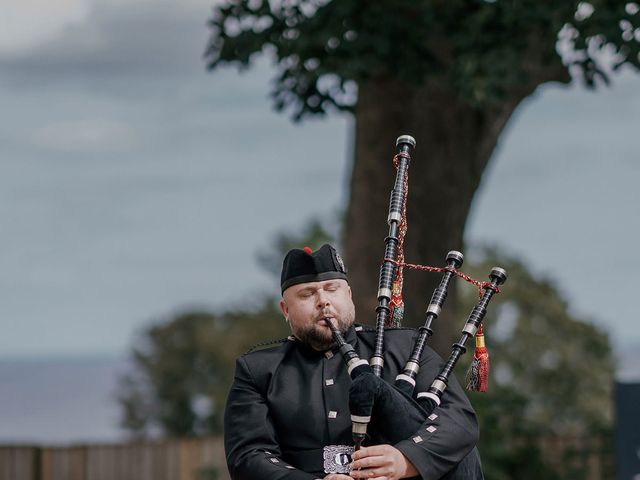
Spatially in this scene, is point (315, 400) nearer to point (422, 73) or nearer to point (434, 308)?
point (434, 308)

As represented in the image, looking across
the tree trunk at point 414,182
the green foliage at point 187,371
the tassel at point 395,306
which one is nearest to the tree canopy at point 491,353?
the green foliage at point 187,371

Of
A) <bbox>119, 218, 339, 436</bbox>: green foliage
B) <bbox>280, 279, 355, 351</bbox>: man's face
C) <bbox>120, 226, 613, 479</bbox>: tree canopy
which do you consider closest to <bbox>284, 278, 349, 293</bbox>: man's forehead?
<bbox>280, 279, 355, 351</bbox>: man's face

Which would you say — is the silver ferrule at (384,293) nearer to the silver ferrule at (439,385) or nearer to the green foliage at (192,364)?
the silver ferrule at (439,385)

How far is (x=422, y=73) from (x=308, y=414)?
602cm

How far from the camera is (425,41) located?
36.6 ft

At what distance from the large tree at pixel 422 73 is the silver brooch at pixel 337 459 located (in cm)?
557

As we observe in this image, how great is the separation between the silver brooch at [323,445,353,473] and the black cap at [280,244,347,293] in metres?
0.60

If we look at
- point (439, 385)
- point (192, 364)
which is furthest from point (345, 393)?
point (192, 364)

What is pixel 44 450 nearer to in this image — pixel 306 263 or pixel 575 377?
pixel 306 263

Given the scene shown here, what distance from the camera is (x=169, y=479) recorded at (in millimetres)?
17016

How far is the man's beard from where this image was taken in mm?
5402

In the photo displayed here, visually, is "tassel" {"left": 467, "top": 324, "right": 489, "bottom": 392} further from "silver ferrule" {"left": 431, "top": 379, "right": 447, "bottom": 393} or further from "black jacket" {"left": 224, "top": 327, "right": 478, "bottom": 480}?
"silver ferrule" {"left": 431, "top": 379, "right": 447, "bottom": 393}

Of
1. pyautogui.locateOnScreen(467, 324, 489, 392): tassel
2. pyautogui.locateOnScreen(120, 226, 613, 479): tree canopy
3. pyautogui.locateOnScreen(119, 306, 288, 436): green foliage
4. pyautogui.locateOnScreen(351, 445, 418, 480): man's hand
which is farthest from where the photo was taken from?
pyautogui.locateOnScreen(119, 306, 288, 436): green foliage

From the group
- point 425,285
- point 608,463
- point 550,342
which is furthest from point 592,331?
point 425,285
